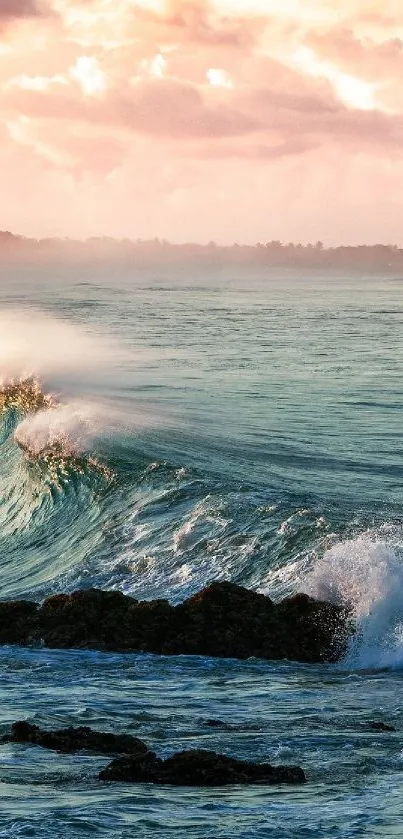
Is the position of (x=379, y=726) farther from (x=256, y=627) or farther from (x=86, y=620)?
(x=86, y=620)

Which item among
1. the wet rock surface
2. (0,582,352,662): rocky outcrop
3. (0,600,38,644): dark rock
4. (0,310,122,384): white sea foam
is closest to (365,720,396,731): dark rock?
the wet rock surface

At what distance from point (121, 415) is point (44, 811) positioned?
82.1 ft

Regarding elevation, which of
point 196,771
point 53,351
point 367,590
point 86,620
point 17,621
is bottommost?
point 17,621

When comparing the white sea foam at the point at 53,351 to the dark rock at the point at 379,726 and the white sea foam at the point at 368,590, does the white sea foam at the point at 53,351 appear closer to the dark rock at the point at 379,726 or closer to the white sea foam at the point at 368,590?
the white sea foam at the point at 368,590

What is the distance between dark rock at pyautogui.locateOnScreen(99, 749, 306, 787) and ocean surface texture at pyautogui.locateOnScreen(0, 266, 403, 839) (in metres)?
0.18

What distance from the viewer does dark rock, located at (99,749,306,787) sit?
9.73m

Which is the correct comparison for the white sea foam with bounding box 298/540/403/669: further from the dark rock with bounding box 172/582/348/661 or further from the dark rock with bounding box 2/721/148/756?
the dark rock with bounding box 2/721/148/756

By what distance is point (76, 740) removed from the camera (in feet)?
35.4

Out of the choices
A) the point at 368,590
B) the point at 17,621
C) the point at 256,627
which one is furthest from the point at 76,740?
the point at 368,590

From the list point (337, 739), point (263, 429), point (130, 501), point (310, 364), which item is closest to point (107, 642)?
point (337, 739)

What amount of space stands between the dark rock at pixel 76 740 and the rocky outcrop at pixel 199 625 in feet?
12.6

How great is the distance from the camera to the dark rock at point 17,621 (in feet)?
50.5

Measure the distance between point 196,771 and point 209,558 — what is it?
30.8ft

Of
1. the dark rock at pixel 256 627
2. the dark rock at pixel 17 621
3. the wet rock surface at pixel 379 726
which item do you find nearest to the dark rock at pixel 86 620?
the dark rock at pixel 17 621
